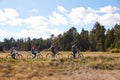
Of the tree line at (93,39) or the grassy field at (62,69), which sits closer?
the grassy field at (62,69)

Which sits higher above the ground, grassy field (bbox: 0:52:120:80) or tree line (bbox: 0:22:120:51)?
tree line (bbox: 0:22:120:51)

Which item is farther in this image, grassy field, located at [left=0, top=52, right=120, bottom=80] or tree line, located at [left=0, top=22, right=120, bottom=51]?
tree line, located at [left=0, top=22, right=120, bottom=51]

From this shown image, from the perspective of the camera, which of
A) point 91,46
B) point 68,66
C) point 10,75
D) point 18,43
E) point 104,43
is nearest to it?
point 10,75

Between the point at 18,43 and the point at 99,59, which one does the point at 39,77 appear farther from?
the point at 18,43

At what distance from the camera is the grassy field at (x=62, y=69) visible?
94.3 ft

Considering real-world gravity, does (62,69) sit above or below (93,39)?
below

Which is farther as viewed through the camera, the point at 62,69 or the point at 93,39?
the point at 93,39

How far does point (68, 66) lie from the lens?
33.2m

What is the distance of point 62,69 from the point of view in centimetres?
3228

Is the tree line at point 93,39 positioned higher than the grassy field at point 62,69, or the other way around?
the tree line at point 93,39

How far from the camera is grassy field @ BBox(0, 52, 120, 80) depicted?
2873 cm

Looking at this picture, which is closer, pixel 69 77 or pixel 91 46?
pixel 69 77

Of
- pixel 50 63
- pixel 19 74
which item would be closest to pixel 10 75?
pixel 19 74

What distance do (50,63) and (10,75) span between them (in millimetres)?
5229
